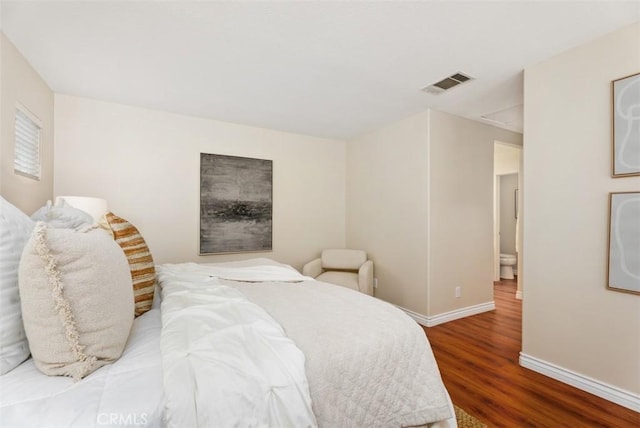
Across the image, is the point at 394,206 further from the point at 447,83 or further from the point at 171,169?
the point at 171,169

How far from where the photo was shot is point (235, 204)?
3578mm

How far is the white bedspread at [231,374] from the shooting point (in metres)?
0.86

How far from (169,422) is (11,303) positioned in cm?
64

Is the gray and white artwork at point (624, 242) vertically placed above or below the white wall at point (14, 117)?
below

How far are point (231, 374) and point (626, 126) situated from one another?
262cm

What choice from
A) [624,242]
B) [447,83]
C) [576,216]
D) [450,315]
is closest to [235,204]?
[447,83]

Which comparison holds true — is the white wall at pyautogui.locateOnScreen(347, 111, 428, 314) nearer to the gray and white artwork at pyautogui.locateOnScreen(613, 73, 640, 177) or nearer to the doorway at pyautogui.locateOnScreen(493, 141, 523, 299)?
the gray and white artwork at pyautogui.locateOnScreen(613, 73, 640, 177)

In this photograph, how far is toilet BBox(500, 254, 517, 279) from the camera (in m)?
5.40

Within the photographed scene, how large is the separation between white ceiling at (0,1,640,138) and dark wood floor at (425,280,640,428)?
242cm

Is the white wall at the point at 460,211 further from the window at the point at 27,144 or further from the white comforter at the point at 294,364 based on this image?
the window at the point at 27,144

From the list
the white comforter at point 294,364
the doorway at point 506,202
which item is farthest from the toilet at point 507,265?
the white comforter at point 294,364

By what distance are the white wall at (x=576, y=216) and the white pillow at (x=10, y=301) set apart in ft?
9.83

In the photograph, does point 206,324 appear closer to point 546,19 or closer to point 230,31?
point 230,31

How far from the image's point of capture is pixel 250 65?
225cm
